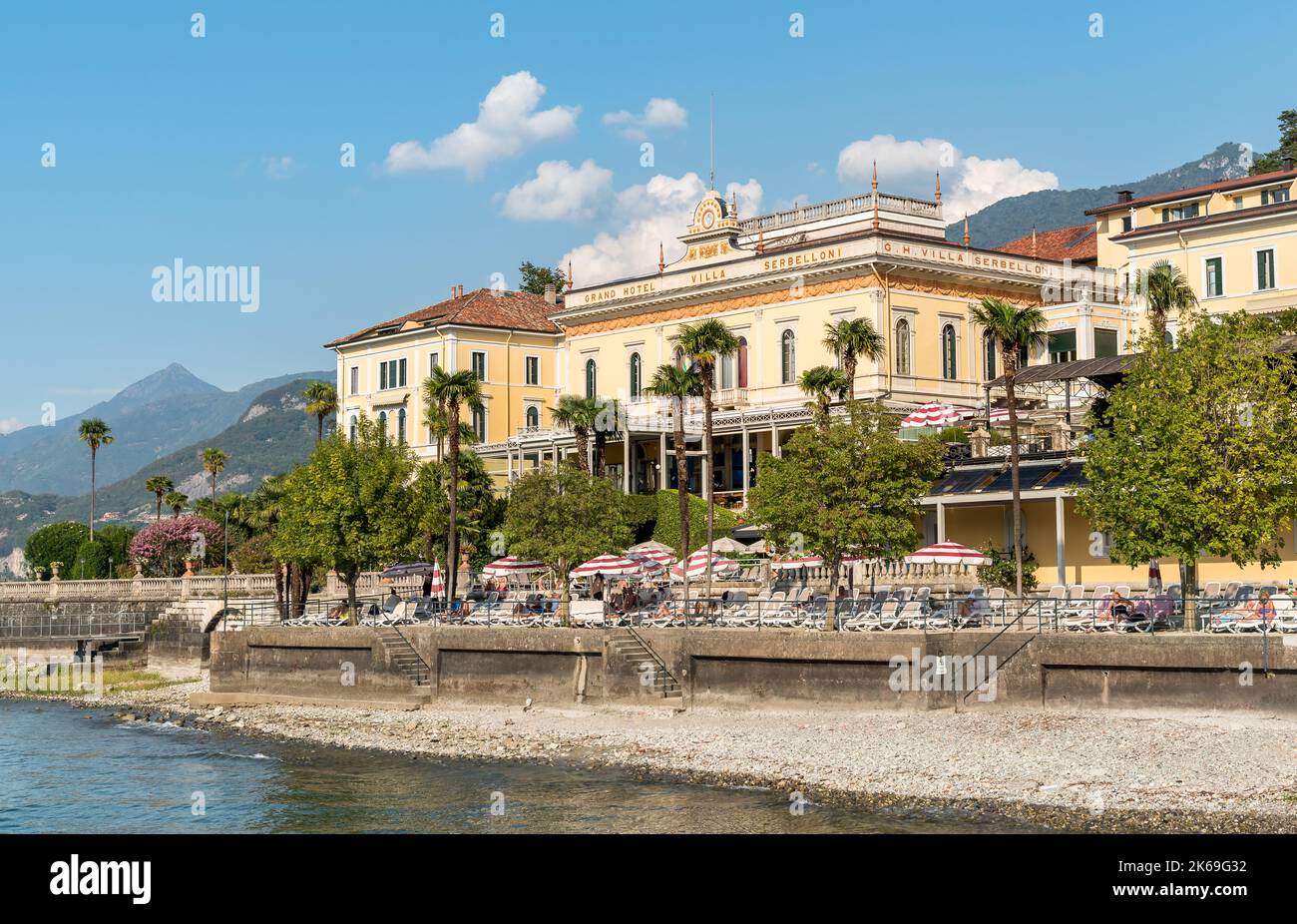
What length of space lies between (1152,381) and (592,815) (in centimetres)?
1653

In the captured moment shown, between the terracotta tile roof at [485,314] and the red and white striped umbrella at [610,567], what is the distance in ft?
120

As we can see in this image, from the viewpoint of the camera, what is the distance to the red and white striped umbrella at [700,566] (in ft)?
144

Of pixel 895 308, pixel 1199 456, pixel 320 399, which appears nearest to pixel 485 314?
pixel 320 399

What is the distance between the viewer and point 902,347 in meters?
61.3

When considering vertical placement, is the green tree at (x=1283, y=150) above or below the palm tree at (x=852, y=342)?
above

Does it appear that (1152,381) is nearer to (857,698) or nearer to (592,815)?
(857,698)

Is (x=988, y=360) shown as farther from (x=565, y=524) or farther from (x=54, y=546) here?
(x=54, y=546)

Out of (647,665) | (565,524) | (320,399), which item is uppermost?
(320,399)

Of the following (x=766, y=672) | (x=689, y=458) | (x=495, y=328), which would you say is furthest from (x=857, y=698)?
(x=495, y=328)

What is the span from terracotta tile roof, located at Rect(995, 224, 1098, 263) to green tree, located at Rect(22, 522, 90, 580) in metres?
58.6

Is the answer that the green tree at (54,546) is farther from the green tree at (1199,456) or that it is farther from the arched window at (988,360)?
the green tree at (1199,456)

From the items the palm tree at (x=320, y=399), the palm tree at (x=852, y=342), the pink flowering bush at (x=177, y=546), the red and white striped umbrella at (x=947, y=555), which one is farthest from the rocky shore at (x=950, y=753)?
the pink flowering bush at (x=177, y=546)

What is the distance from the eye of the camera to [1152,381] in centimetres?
3425

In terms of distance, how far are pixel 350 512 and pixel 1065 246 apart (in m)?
42.3
